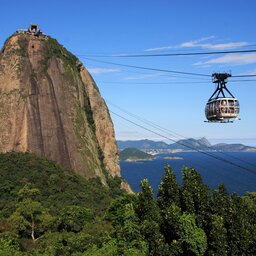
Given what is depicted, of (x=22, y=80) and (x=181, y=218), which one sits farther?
(x=22, y=80)

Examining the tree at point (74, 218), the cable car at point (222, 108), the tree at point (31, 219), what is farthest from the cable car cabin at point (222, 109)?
the tree at point (31, 219)

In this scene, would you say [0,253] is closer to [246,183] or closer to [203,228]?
[203,228]

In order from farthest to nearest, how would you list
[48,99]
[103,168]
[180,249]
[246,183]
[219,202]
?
[246,183], [103,168], [48,99], [219,202], [180,249]

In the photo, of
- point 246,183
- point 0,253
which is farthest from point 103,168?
point 246,183

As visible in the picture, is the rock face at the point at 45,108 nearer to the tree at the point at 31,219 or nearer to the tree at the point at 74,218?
the tree at the point at 31,219

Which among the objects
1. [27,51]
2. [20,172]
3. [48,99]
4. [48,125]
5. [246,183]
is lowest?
[246,183]

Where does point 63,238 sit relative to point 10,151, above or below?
below

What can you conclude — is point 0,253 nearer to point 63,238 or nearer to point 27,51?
point 63,238

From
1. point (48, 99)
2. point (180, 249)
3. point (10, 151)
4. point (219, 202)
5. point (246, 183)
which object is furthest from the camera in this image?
point (246, 183)

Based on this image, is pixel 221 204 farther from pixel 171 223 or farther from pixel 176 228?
pixel 171 223
